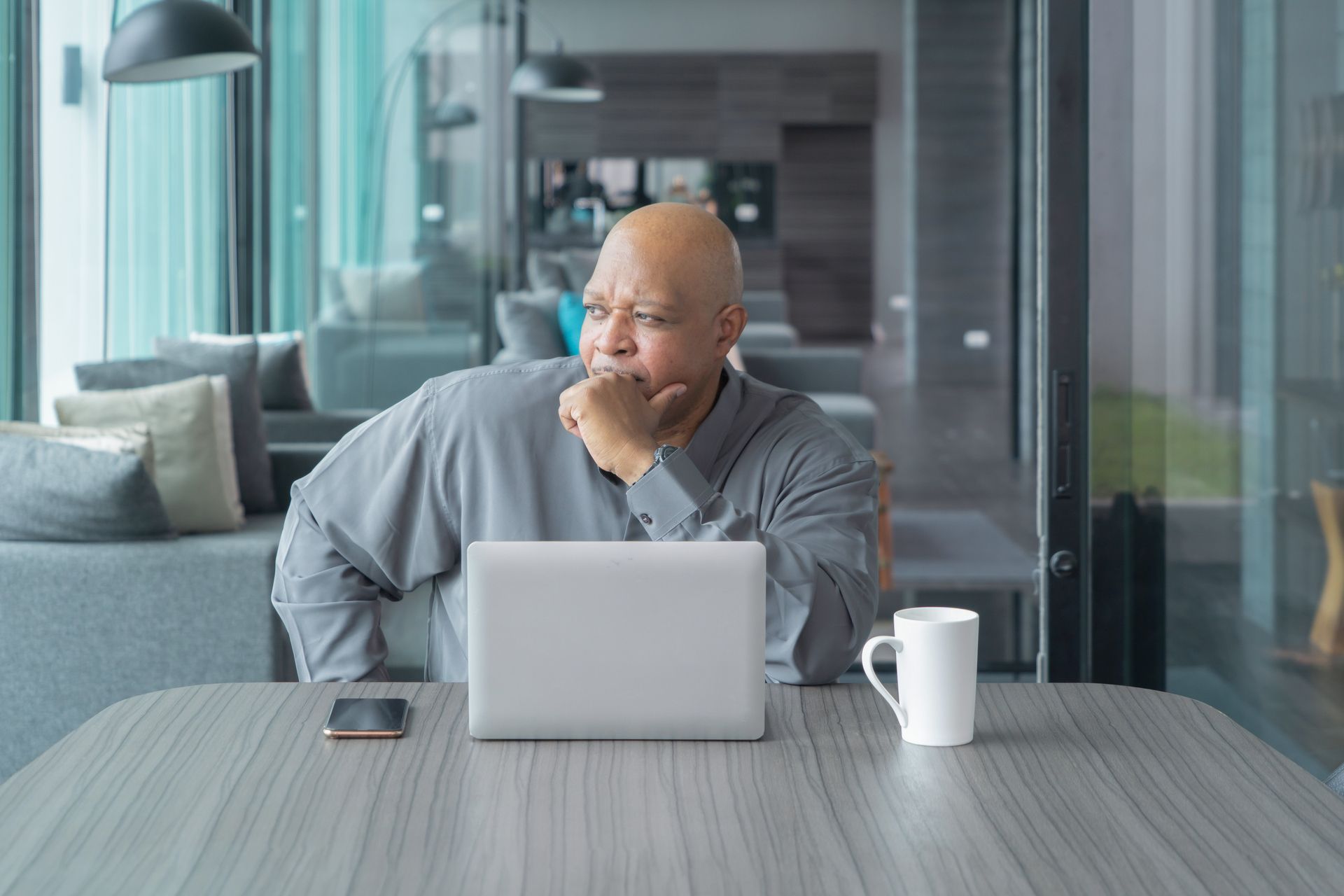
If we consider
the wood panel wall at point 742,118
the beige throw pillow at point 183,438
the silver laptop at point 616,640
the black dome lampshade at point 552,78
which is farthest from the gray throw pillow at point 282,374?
the wood panel wall at point 742,118

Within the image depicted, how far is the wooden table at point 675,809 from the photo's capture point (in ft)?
2.69

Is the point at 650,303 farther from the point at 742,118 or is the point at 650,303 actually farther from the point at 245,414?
the point at 742,118

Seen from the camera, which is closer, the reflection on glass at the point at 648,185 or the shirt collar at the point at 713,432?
the shirt collar at the point at 713,432

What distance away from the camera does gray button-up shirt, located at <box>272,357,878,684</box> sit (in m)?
1.52

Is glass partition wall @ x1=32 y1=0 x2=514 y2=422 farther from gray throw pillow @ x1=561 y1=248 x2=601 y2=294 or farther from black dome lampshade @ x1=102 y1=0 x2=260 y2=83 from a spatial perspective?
gray throw pillow @ x1=561 y1=248 x2=601 y2=294

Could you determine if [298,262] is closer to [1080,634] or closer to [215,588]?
[215,588]

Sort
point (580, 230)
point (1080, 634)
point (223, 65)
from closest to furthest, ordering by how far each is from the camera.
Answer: point (1080, 634)
point (223, 65)
point (580, 230)

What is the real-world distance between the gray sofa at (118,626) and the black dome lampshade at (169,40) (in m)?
1.24

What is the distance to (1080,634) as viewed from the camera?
7.47 ft

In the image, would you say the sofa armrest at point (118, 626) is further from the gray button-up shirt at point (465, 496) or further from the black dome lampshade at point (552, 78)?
the black dome lampshade at point (552, 78)

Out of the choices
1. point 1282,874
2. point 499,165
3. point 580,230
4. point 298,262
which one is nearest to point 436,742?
point 1282,874

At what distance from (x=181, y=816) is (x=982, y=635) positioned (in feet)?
10.4

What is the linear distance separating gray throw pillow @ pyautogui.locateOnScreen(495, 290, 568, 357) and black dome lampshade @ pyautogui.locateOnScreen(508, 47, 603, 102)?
48.1 inches

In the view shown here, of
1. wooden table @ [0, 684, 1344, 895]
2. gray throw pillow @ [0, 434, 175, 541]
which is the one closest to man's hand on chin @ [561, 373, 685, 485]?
wooden table @ [0, 684, 1344, 895]
